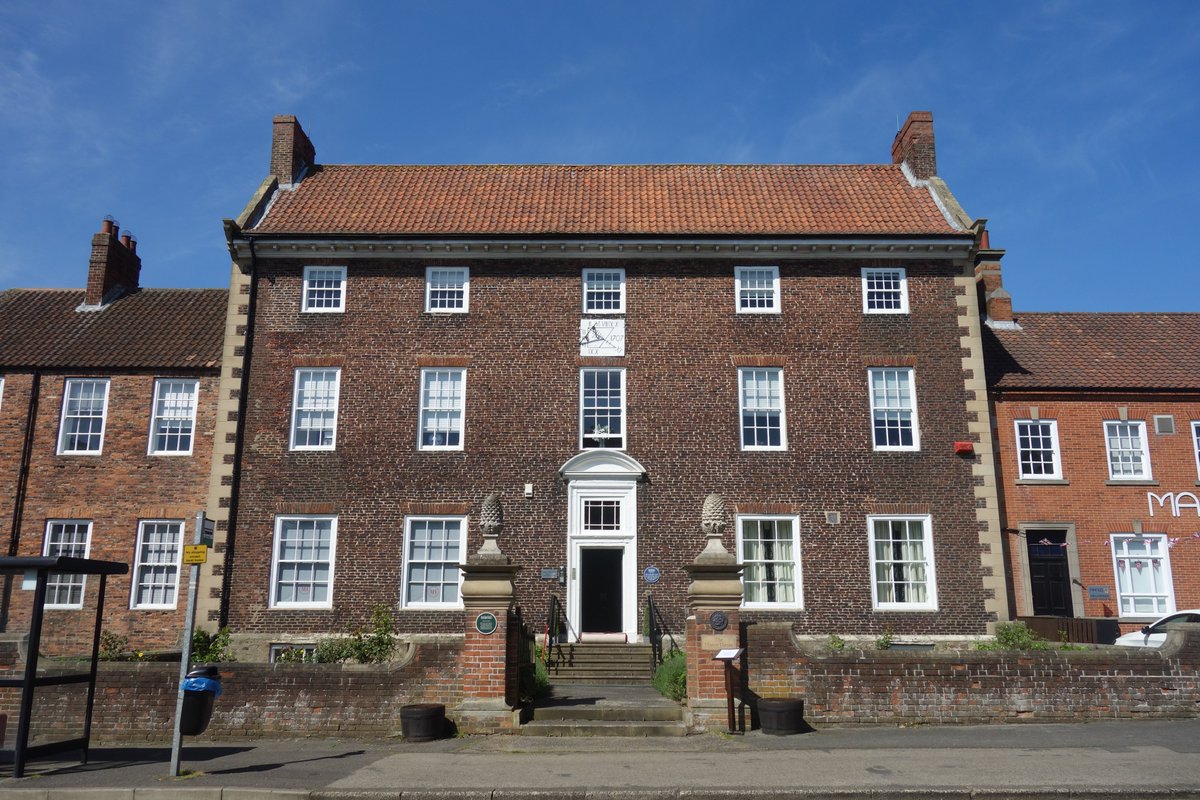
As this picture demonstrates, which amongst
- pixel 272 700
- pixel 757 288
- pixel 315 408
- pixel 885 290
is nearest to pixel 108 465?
pixel 315 408

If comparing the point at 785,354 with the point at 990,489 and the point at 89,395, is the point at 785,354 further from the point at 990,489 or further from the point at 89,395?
the point at 89,395

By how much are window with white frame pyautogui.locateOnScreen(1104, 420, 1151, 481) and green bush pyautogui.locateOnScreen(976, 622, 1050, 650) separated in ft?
17.1

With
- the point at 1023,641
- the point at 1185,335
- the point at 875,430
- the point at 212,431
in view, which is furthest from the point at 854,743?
the point at 1185,335

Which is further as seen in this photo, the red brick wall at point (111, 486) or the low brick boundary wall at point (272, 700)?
the red brick wall at point (111, 486)

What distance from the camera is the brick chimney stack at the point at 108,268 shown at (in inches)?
964

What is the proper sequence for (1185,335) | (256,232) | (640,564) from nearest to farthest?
(640,564), (256,232), (1185,335)

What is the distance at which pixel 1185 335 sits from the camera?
79.8 feet

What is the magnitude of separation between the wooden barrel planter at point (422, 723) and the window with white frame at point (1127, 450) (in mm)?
17488

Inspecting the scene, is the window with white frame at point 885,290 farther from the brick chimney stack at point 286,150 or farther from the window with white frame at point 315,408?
the brick chimney stack at point 286,150

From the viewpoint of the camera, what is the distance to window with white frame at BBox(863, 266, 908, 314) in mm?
21031

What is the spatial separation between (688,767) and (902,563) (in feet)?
35.4

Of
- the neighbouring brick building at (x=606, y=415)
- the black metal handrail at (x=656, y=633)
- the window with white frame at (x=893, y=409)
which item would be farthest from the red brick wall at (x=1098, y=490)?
the black metal handrail at (x=656, y=633)

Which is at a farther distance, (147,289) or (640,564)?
(147,289)

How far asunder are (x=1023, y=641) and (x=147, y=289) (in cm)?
2392
